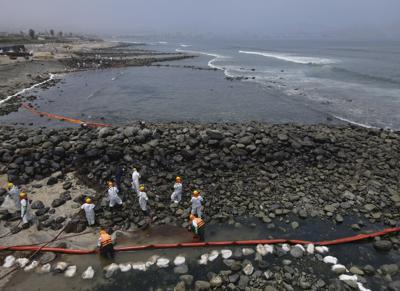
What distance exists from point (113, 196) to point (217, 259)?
5.17m

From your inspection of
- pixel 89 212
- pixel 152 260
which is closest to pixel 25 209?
pixel 89 212

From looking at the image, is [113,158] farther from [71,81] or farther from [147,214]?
[71,81]

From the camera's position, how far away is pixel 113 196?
40.5 ft

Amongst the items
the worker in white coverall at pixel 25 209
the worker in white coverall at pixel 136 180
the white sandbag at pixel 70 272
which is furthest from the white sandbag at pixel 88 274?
the worker in white coverall at pixel 136 180

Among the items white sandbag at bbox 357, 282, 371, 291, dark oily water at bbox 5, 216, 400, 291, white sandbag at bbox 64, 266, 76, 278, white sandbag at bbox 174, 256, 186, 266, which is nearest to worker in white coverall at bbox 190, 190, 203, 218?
dark oily water at bbox 5, 216, 400, 291

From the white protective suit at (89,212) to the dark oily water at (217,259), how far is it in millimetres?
1674

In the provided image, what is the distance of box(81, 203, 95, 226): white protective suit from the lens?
1133 centimetres

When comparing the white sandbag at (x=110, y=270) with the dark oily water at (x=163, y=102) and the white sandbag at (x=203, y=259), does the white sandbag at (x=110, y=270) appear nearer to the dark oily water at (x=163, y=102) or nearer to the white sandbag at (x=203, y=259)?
the white sandbag at (x=203, y=259)

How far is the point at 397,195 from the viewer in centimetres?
1341

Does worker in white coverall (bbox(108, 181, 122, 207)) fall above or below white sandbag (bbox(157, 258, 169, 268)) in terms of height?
above

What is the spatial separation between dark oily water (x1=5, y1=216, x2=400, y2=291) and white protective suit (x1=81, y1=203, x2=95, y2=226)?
1674mm

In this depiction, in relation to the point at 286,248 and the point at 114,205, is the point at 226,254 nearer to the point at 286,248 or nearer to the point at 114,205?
the point at 286,248

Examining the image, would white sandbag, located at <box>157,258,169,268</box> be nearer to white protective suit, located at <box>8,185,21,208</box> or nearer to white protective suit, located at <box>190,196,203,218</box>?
white protective suit, located at <box>190,196,203,218</box>

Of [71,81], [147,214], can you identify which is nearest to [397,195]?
[147,214]
